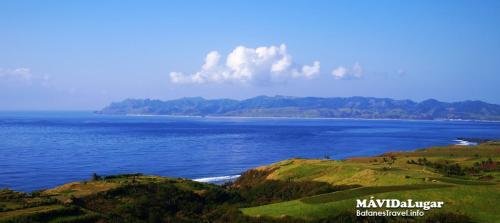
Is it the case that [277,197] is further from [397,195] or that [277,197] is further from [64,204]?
[64,204]

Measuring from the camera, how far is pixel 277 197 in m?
63.7

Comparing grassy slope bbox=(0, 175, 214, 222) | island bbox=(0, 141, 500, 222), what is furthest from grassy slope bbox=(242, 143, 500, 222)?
grassy slope bbox=(0, 175, 214, 222)

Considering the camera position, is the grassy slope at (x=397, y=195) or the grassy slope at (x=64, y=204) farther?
the grassy slope at (x=64, y=204)

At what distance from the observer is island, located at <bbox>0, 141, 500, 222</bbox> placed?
4553cm

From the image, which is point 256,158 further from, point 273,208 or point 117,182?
point 273,208

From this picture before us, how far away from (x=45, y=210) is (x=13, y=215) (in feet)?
9.11

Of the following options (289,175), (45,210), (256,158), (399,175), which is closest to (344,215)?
(399,175)

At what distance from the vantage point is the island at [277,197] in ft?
149

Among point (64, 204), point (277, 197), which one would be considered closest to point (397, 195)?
point (277, 197)

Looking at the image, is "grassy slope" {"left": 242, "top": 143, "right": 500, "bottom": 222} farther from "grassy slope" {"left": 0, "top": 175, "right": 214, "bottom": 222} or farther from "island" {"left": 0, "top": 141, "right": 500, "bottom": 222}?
"grassy slope" {"left": 0, "top": 175, "right": 214, "bottom": 222}

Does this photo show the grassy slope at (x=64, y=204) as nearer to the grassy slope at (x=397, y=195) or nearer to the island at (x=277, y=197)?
the island at (x=277, y=197)

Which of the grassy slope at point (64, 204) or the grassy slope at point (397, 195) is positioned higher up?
the grassy slope at point (397, 195)

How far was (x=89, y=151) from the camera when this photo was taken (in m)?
161

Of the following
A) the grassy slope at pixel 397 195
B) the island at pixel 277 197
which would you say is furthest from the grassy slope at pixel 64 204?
the grassy slope at pixel 397 195
